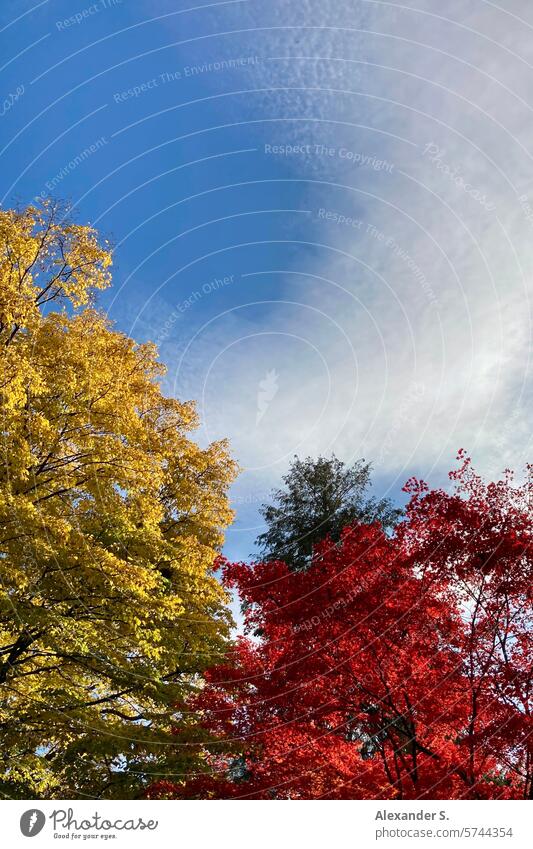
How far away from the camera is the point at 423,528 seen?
13.0m

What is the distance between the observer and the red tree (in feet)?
36.9

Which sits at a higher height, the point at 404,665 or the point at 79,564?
the point at 79,564

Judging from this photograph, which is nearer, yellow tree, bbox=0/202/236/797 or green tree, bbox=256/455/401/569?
yellow tree, bbox=0/202/236/797

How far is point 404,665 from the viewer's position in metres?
12.2

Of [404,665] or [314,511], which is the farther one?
[314,511]

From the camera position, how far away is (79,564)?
12.7 m

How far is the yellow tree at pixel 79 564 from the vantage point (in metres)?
12.4

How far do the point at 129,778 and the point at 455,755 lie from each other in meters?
8.51

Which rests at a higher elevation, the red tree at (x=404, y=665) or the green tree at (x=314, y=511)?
the green tree at (x=314, y=511)

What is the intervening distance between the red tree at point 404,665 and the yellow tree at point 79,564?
2323mm

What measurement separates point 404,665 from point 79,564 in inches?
293

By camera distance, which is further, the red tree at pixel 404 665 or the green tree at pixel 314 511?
the green tree at pixel 314 511

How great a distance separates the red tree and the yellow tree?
2.32 m

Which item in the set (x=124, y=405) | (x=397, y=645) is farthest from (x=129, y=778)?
(x=124, y=405)
